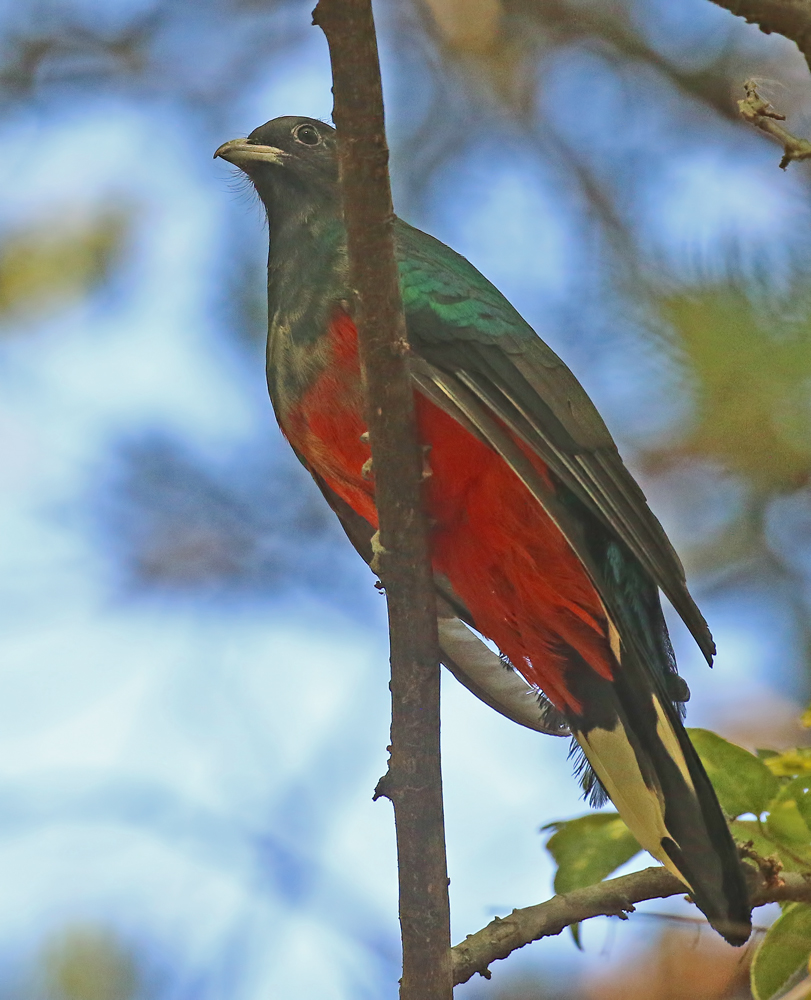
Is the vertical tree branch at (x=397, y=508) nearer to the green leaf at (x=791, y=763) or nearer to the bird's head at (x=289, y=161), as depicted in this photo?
the green leaf at (x=791, y=763)

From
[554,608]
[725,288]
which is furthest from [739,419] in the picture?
[554,608]

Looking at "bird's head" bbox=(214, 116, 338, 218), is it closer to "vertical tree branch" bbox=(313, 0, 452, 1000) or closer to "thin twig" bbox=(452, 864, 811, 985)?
"vertical tree branch" bbox=(313, 0, 452, 1000)

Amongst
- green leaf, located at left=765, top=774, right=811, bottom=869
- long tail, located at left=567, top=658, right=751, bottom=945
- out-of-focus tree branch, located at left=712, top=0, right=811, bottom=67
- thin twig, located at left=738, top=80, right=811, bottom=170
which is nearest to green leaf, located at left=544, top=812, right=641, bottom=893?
long tail, located at left=567, top=658, right=751, bottom=945

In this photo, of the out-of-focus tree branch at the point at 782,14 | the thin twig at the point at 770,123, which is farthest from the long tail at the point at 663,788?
the out-of-focus tree branch at the point at 782,14

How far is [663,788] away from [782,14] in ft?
6.28

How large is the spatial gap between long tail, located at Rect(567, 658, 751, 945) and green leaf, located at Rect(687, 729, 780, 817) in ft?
0.48

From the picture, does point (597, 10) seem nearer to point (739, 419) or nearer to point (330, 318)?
point (330, 318)

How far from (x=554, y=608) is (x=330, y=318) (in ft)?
3.34

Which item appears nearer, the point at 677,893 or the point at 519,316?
the point at 677,893

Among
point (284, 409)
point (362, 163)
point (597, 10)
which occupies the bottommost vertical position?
point (362, 163)

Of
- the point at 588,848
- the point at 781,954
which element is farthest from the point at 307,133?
the point at 781,954

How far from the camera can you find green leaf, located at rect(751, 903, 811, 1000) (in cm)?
240

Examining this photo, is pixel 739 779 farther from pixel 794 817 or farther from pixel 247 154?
pixel 247 154

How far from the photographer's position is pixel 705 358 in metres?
2.57
